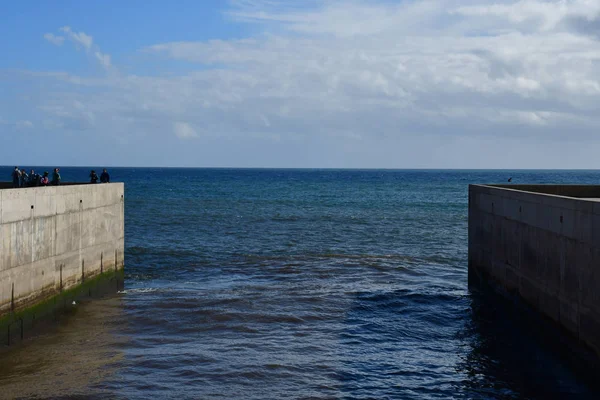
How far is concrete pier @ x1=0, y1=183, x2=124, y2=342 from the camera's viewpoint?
15.1 metres

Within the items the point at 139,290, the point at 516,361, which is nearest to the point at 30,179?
the point at 139,290

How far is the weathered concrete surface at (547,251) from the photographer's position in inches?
505

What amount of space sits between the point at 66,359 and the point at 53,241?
3.96 m

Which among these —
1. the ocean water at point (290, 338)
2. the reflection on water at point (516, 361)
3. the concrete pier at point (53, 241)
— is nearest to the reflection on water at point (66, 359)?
the ocean water at point (290, 338)

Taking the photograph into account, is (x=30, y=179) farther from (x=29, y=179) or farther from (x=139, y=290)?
(x=139, y=290)

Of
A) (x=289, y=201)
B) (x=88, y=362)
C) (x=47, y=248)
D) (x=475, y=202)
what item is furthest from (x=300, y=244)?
(x=289, y=201)

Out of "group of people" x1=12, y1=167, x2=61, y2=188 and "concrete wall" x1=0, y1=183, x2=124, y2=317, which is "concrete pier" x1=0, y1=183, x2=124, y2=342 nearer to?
"concrete wall" x1=0, y1=183, x2=124, y2=317

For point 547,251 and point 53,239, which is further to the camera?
point 53,239

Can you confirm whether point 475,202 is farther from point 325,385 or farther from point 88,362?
point 88,362

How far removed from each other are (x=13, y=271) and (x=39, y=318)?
1.87 metres

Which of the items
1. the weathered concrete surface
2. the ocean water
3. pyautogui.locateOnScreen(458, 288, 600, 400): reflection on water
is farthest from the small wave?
the weathered concrete surface

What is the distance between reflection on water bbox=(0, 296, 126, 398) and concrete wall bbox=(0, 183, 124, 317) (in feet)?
3.00

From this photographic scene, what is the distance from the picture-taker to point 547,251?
15430 millimetres

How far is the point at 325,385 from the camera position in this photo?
42.8 ft
